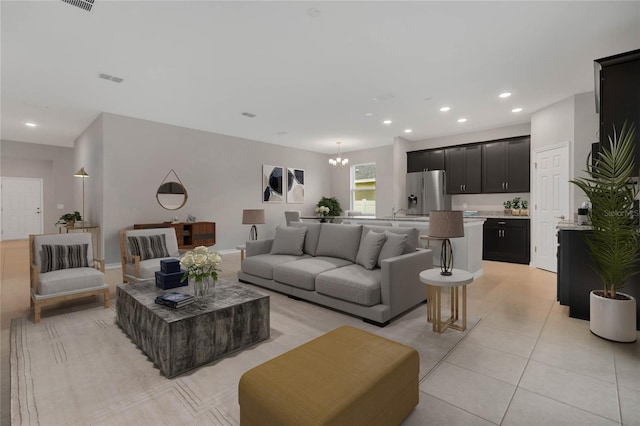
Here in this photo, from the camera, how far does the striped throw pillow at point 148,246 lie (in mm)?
4160

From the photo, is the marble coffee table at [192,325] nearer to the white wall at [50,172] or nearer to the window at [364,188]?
the window at [364,188]

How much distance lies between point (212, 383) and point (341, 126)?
5639 millimetres

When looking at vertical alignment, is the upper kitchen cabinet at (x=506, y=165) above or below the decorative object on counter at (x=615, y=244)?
above

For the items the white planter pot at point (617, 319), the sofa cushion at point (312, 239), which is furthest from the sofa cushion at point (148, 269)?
the white planter pot at point (617, 319)

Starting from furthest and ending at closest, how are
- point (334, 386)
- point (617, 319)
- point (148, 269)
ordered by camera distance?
point (148, 269)
point (617, 319)
point (334, 386)

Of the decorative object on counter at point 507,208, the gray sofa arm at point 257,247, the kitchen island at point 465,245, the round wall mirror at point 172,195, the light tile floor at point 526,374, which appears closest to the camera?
the light tile floor at point 526,374

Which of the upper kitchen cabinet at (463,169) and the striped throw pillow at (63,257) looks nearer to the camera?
the striped throw pillow at (63,257)

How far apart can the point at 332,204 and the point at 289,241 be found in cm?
512

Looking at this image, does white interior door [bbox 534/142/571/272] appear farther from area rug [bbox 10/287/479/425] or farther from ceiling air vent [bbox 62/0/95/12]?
ceiling air vent [bbox 62/0/95/12]

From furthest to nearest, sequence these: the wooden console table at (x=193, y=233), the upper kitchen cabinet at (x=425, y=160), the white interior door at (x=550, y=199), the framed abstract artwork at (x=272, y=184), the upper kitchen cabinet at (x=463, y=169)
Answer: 1. the framed abstract artwork at (x=272, y=184)
2. the upper kitchen cabinet at (x=425, y=160)
3. the upper kitchen cabinet at (x=463, y=169)
4. the wooden console table at (x=193, y=233)
5. the white interior door at (x=550, y=199)

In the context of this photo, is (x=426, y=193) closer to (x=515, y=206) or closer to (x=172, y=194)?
(x=515, y=206)

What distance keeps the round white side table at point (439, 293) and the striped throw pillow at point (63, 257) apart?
394 centimetres

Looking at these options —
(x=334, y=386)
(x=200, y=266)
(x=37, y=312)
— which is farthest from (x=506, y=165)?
Result: (x=37, y=312)

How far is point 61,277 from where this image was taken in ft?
10.6
